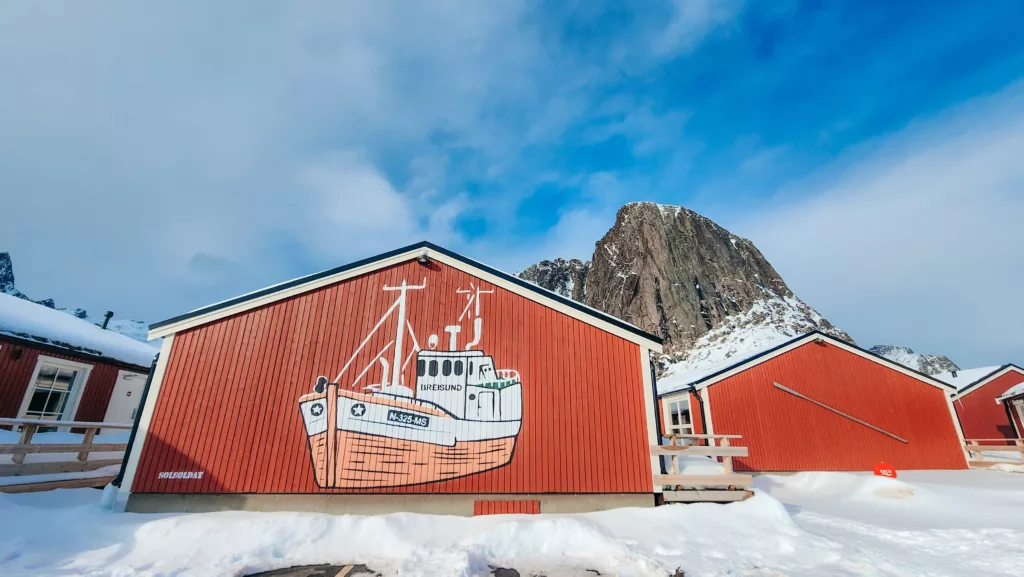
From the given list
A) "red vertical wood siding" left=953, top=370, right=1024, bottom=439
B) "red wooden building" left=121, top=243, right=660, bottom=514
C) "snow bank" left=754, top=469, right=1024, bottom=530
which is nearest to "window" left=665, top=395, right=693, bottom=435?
"snow bank" left=754, top=469, right=1024, bottom=530

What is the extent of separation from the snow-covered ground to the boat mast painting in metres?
1.31


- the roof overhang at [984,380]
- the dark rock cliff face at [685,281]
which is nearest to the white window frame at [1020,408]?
the roof overhang at [984,380]

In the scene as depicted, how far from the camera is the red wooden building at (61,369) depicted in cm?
1400

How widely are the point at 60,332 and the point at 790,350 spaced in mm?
28707

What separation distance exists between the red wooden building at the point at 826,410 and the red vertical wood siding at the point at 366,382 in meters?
9.28

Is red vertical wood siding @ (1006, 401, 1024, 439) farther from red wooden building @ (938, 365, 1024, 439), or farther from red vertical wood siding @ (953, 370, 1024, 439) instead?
red vertical wood siding @ (953, 370, 1024, 439)

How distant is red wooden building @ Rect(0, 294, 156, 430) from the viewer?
14000 millimetres

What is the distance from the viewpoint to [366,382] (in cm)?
1091

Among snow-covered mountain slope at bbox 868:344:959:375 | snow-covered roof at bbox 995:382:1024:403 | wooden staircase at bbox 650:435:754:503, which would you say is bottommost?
wooden staircase at bbox 650:435:754:503

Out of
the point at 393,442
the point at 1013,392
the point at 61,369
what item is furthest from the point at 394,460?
the point at 1013,392

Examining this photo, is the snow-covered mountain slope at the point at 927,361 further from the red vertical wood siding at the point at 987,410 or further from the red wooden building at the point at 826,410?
the red wooden building at the point at 826,410

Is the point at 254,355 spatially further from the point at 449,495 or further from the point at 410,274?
the point at 449,495

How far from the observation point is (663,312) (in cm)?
7406

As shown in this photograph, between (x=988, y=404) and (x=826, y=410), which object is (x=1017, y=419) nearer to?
→ (x=988, y=404)
